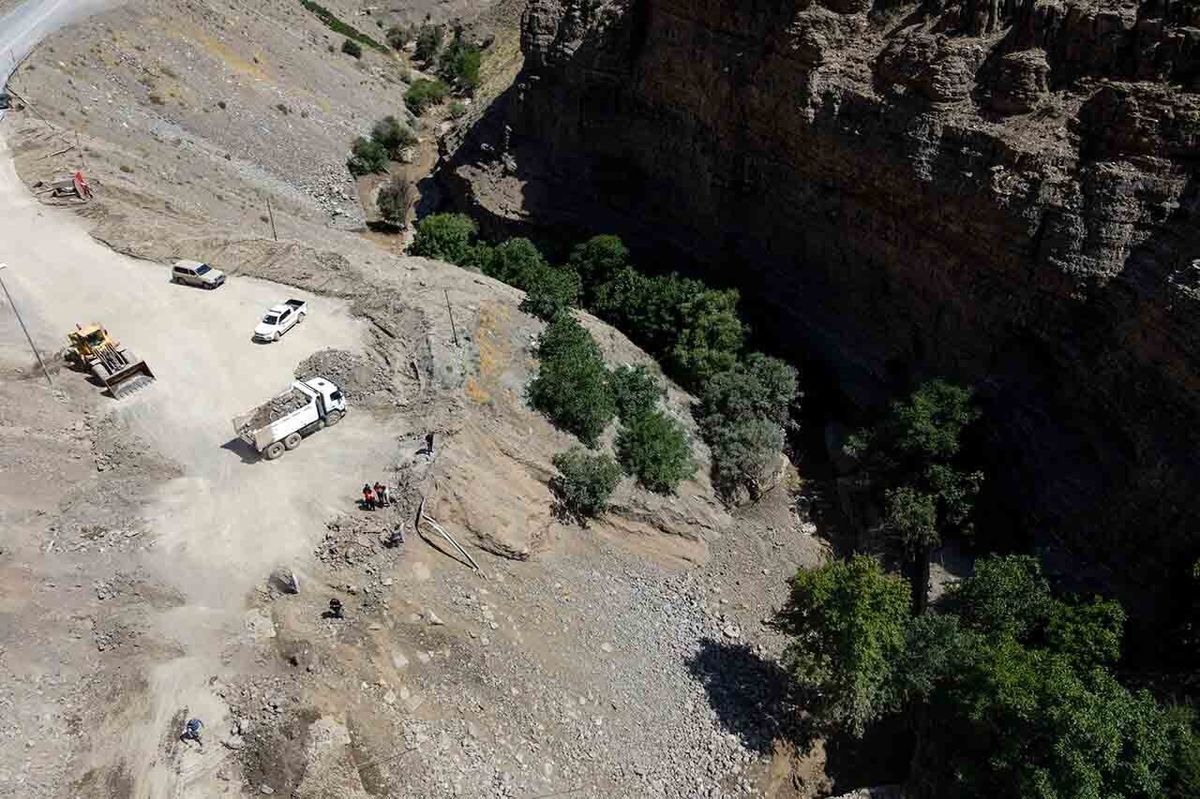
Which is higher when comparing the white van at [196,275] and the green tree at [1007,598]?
the green tree at [1007,598]

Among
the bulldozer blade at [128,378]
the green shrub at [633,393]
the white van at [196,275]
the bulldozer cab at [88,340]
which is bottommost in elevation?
the bulldozer blade at [128,378]

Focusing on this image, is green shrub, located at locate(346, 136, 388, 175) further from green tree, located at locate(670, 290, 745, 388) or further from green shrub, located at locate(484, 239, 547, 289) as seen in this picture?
green tree, located at locate(670, 290, 745, 388)

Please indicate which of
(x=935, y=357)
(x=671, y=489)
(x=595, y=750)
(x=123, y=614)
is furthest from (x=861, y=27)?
(x=123, y=614)

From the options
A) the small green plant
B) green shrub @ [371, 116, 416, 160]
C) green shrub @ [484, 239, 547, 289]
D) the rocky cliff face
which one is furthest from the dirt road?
the small green plant

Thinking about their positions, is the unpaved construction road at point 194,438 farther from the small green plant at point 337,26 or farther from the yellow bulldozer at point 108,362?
the small green plant at point 337,26

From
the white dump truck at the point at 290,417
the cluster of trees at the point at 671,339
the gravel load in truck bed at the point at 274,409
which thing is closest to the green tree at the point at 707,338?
the cluster of trees at the point at 671,339

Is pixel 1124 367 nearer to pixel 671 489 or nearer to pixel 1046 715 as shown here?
pixel 1046 715
